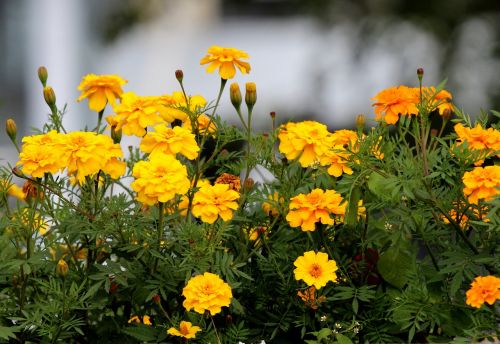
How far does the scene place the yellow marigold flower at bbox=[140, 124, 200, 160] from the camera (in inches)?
68.2

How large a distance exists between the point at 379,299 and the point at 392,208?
198 millimetres

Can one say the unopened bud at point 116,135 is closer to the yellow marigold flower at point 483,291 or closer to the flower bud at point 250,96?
the flower bud at point 250,96

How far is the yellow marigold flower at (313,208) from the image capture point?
174 centimetres

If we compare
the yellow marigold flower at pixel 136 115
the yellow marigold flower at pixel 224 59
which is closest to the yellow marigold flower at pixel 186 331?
the yellow marigold flower at pixel 136 115

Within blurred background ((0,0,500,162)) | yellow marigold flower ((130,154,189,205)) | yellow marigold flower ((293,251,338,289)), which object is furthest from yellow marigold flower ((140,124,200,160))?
blurred background ((0,0,500,162))

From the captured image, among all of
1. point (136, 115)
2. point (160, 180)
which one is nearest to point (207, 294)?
point (160, 180)

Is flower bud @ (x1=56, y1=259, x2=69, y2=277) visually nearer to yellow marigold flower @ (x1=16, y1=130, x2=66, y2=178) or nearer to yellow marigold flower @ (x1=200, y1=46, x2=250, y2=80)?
yellow marigold flower @ (x1=16, y1=130, x2=66, y2=178)

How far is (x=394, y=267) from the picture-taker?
6.13 ft

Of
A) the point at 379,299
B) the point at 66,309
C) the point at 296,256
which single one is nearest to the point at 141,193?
the point at 66,309

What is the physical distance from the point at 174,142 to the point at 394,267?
526 millimetres

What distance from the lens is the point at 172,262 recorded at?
177cm

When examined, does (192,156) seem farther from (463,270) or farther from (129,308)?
(463,270)

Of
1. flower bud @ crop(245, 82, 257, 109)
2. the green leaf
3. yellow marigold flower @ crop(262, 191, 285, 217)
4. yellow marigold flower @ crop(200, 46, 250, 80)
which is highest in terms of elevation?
yellow marigold flower @ crop(200, 46, 250, 80)

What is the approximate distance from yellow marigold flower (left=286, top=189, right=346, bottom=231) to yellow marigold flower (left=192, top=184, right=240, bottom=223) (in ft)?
0.45
